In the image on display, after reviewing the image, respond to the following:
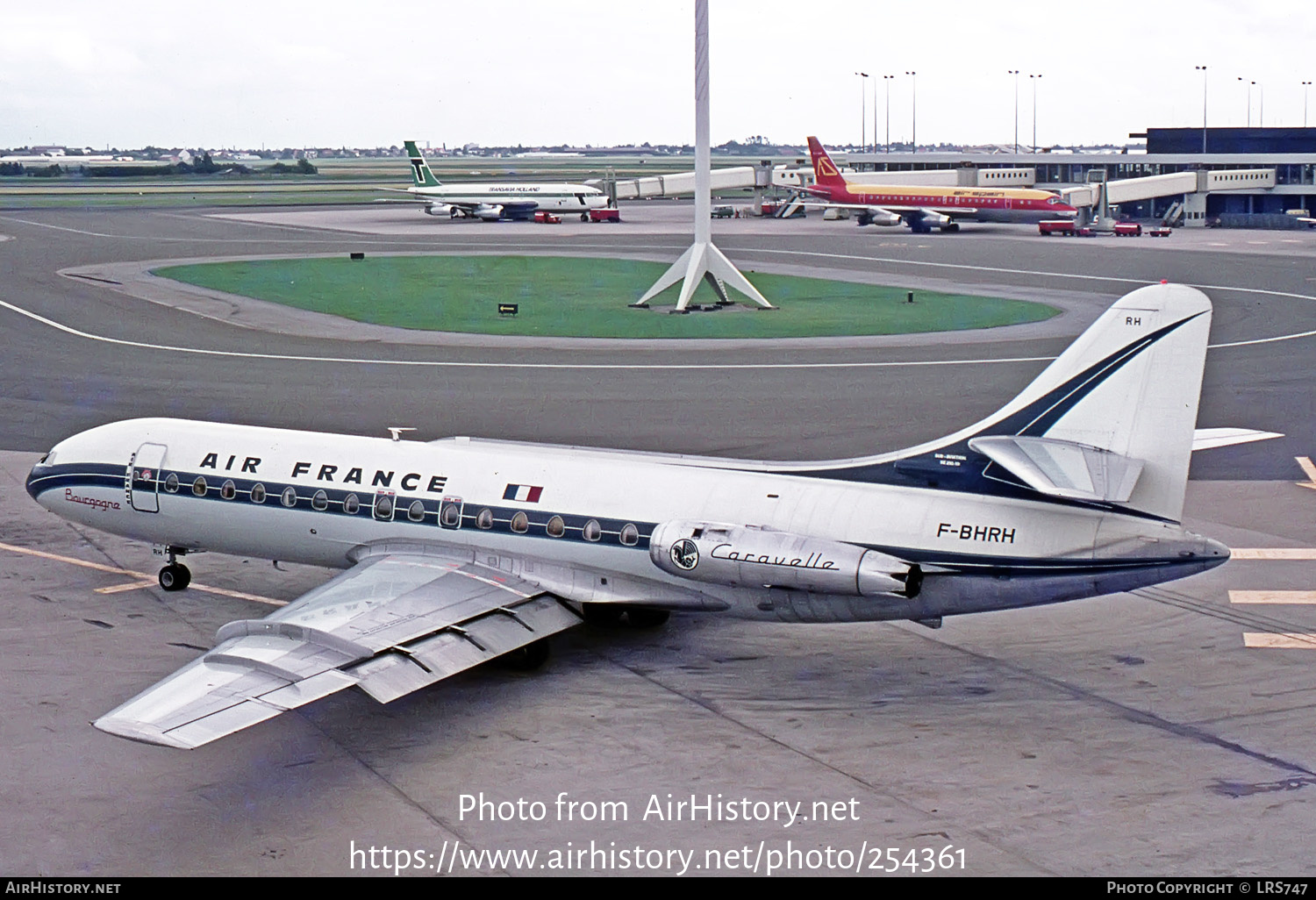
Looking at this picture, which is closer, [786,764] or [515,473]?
[786,764]

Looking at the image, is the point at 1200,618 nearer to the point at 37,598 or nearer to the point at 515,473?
the point at 515,473

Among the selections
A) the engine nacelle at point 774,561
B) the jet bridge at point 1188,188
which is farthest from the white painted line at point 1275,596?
the jet bridge at point 1188,188

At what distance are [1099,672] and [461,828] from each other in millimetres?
10132

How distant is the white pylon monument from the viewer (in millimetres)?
56219

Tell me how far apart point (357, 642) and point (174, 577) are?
29.4 feet

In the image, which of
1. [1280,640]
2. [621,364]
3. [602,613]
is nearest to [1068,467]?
[1280,640]

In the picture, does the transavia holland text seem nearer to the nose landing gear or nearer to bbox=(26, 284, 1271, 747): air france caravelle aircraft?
bbox=(26, 284, 1271, 747): air france caravelle aircraft

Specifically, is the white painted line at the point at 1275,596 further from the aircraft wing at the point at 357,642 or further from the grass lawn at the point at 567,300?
the grass lawn at the point at 567,300

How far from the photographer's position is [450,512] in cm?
2302

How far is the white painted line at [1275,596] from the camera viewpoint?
25125 millimetres

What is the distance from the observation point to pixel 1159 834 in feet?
52.9

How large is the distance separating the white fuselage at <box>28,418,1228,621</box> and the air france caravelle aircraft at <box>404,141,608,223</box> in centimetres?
11047

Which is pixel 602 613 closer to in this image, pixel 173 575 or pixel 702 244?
pixel 173 575
